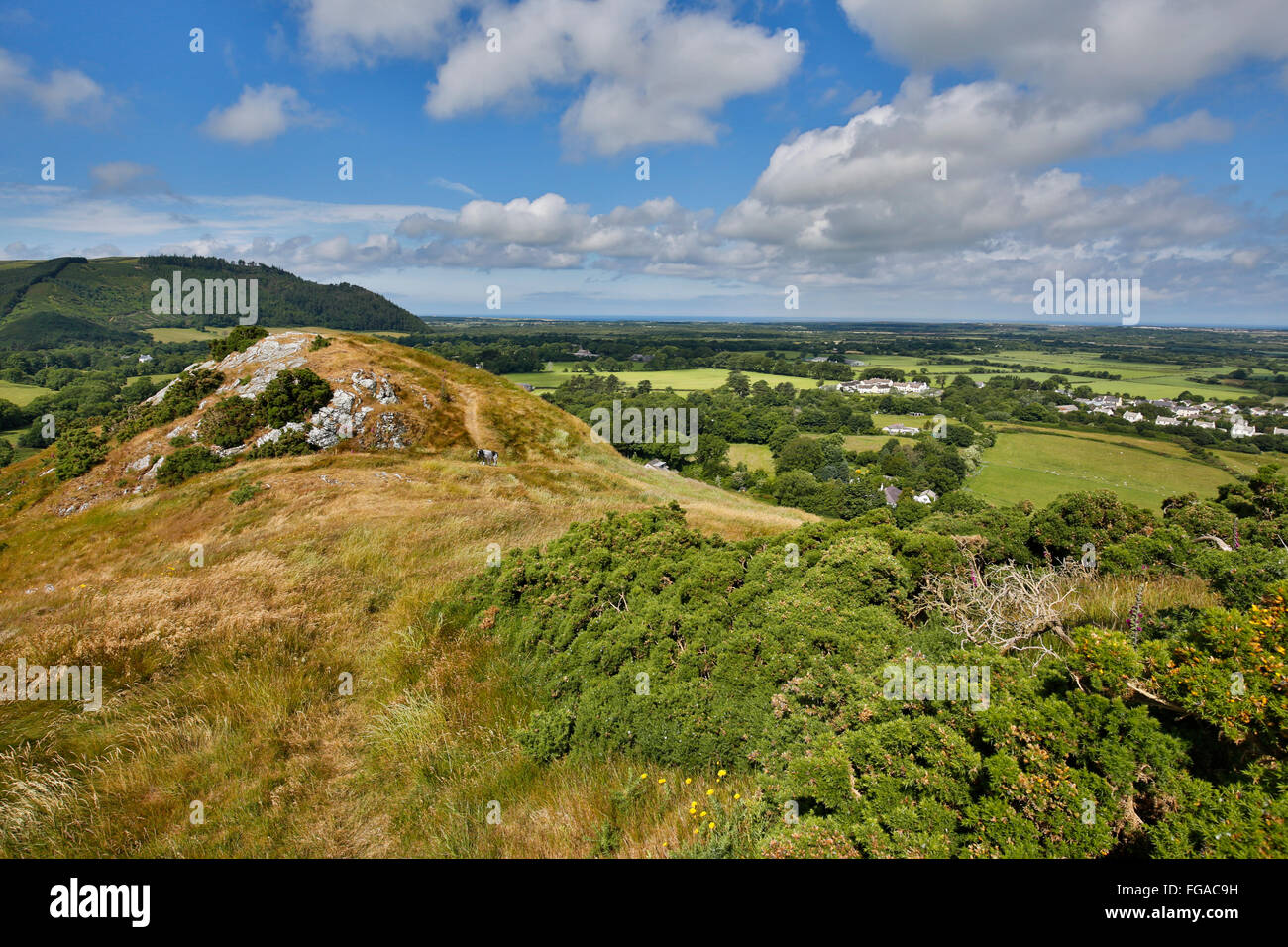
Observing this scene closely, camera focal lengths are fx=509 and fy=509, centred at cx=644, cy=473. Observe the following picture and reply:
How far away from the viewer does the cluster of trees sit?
3.12m

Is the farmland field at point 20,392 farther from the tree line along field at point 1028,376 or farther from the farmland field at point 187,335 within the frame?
the tree line along field at point 1028,376

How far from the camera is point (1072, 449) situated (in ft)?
295

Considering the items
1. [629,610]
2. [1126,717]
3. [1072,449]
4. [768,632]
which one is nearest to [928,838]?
[1126,717]

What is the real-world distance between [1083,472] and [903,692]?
9997cm

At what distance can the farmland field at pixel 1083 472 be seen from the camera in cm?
6838

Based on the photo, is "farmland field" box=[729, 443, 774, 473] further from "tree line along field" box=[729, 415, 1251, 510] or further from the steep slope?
the steep slope

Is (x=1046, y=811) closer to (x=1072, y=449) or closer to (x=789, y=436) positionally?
(x=789, y=436)

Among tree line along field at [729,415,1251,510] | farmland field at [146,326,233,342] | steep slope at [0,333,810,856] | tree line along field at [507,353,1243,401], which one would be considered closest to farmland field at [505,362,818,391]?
tree line along field at [507,353,1243,401]

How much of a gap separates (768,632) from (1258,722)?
141 inches

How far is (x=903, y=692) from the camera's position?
4.30 meters

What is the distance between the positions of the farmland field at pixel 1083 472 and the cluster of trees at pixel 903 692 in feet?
235

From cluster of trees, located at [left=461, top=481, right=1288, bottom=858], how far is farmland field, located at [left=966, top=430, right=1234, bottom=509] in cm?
7169

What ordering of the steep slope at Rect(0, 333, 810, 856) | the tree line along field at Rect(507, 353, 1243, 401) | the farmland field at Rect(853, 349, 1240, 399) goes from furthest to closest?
the tree line along field at Rect(507, 353, 1243, 401)
the farmland field at Rect(853, 349, 1240, 399)
the steep slope at Rect(0, 333, 810, 856)

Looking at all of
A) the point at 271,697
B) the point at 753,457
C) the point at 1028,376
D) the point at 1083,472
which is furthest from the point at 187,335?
the point at 1028,376
